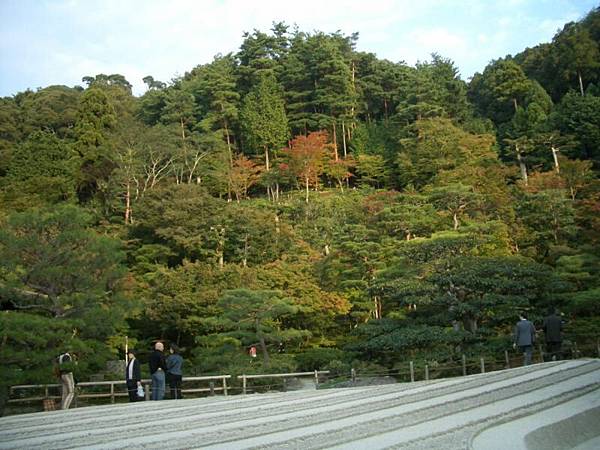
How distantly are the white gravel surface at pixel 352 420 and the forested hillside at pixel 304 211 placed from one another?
14.2 ft

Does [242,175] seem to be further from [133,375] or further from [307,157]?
[133,375]

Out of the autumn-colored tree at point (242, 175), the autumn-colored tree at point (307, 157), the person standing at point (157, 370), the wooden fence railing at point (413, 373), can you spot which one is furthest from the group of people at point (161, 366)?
the autumn-colored tree at point (242, 175)

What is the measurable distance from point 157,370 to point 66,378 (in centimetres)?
209

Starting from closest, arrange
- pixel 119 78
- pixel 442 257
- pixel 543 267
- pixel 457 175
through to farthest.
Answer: pixel 543 267 → pixel 442 257 → pixel 457 175 → pixel 119 78

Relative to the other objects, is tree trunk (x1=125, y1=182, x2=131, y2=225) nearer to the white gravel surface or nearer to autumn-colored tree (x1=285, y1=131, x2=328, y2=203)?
autumn-colored tree (x1=285, y1=131, x2=328, y2=203)

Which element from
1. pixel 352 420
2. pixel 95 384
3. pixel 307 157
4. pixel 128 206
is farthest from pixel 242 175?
pixel 352 420

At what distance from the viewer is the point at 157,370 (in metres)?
9.24

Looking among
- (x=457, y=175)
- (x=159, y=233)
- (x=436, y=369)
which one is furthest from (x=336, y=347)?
(x=457, y=175)

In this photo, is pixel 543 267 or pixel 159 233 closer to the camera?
pixel 543 267

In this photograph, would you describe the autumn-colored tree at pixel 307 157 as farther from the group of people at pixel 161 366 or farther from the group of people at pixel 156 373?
the group of people at pixel 156 373

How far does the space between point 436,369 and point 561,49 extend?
30.4m

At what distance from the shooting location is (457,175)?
80.4ft

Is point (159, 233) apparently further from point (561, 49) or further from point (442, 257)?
point (561, 49)

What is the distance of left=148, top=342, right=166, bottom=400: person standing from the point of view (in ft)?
29.8
